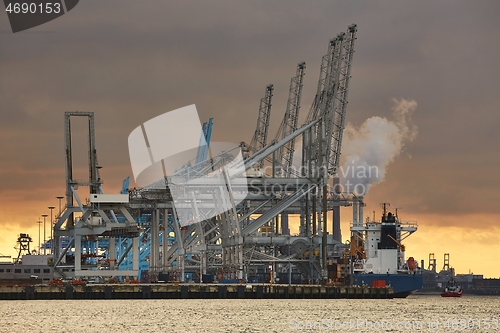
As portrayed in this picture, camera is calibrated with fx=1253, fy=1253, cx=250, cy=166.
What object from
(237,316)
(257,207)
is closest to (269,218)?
(257,207)

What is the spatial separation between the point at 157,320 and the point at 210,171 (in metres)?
49.7

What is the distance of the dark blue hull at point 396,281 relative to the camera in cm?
12419

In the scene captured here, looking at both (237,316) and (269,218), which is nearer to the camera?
(237,316)

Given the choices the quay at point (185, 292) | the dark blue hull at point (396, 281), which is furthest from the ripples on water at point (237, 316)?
the dark blue hull at point (396, 281)

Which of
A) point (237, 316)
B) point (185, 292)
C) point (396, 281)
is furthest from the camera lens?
point (396, 281)

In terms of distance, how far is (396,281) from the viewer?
4904 inches

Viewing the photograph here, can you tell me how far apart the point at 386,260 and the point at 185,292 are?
2162 centimetres

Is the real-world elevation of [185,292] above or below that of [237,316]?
above

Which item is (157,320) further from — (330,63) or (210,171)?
(330,63)

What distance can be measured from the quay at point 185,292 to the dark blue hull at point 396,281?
151 inches

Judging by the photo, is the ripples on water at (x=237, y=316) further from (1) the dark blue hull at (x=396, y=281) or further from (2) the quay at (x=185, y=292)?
(1) the dark blue hull at (x=396, y=281)

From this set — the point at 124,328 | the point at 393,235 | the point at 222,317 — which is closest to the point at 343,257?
the point at 393,235

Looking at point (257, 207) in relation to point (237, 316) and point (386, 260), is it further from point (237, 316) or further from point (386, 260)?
point (237, 316)

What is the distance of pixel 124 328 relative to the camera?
82.8m
